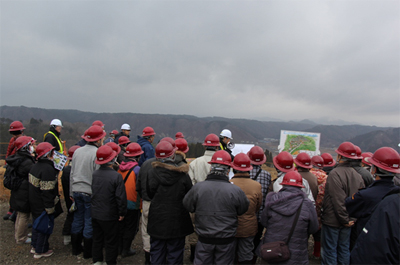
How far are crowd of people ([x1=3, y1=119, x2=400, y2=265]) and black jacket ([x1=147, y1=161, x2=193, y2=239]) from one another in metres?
0.02

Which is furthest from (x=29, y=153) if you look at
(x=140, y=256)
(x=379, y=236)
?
(x=379, y=236)

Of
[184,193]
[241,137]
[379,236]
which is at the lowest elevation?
[241,137]

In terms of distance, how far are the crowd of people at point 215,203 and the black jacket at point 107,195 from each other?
2 centimetres

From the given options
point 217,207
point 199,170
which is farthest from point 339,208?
point 199,170

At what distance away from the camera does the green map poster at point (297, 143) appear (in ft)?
30.7

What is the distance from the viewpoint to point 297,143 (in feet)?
30.9

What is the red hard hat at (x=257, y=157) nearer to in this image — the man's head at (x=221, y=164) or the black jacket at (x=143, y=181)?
the man's head at (x=221, y=164)

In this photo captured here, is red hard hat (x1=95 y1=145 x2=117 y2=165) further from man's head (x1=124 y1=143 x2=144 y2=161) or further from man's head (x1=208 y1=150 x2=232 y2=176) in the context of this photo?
man's head (x1=208 y1=150 x2=232 y2=176)

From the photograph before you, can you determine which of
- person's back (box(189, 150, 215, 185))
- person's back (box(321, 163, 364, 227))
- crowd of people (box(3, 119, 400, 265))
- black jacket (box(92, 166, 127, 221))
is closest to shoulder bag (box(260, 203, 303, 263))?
crowd of people (box(3, 119, 400, 265))

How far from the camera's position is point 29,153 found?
15.4ft

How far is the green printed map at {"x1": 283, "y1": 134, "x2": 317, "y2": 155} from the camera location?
9.37 m

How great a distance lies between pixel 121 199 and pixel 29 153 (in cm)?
249

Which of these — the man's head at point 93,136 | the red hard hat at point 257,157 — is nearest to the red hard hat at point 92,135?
the man's head at point 93,136

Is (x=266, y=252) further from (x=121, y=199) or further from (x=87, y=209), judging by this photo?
(x=87, y=209)
